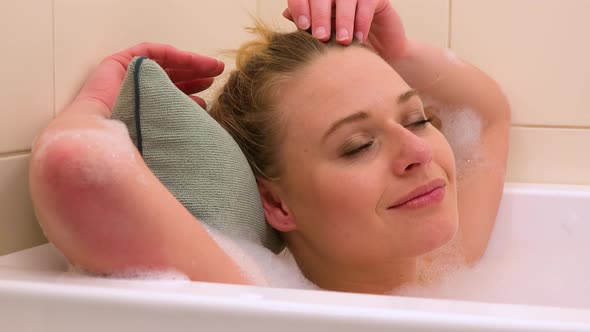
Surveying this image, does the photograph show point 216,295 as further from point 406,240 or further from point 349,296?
point 406,240

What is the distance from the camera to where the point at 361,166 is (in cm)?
92

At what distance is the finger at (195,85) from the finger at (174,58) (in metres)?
0.03

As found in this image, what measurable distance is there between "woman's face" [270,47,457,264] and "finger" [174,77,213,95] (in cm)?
22

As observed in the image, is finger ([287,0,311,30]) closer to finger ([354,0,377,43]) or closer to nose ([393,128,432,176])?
finger ([354,0,377,43])

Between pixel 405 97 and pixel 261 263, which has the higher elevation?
pixel 405 97

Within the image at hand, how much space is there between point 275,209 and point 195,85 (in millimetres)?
290

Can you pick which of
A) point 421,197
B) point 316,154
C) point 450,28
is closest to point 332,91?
point 316,154

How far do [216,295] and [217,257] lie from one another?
0.17 metres

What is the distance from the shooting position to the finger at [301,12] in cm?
103

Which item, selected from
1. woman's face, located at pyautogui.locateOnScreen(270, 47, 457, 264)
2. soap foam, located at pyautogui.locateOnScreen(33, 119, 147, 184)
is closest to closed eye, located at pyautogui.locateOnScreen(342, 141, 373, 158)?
woman's face, located at pyautogui.locateOnScreen(270, 47, 457, 264)

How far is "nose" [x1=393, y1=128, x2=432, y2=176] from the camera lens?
91cm

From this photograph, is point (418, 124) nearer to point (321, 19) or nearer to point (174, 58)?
point (321, 19)

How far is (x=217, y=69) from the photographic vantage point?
1146mm

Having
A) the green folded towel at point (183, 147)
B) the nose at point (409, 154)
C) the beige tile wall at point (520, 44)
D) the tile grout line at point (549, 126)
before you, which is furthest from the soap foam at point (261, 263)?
the tile grout line at point (549, 126)
